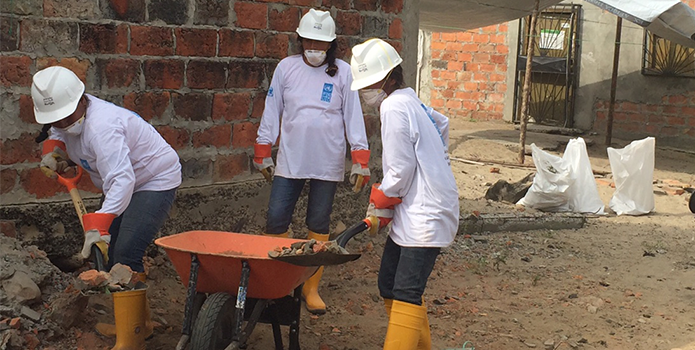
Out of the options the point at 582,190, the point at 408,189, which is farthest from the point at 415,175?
the point at 582,190

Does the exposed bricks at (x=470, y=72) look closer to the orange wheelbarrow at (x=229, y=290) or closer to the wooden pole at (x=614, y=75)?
the wooden pole at (x=614, y=75)

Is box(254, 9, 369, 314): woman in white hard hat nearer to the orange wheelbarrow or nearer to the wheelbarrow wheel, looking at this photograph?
the orange wheelbarrow

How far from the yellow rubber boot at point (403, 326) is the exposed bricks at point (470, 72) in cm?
1066

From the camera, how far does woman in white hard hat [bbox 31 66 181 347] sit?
3.61 meters

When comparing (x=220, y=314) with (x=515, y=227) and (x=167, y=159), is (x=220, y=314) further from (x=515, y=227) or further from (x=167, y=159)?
(x=515, y=227)

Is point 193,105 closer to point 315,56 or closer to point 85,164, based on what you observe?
point 315,56

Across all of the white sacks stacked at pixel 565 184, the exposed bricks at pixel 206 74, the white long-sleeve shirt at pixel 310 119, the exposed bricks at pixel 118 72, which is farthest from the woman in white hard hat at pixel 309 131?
the white sacks stacked at pixel 565 184

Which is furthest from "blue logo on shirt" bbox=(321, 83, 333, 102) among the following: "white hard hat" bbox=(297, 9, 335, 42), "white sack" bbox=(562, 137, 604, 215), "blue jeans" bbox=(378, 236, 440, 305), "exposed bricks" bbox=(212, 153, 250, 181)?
"white sack" bbox=(562, 137, 604, 215)

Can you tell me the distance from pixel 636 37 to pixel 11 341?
11017 millimetres

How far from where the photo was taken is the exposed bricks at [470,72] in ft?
45.4

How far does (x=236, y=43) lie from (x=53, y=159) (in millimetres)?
1698

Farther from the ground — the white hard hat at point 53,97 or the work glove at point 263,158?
the white hard hat at point 53,97

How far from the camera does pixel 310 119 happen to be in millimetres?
4855

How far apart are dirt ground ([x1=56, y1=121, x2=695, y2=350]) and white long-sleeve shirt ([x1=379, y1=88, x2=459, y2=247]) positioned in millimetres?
1074
